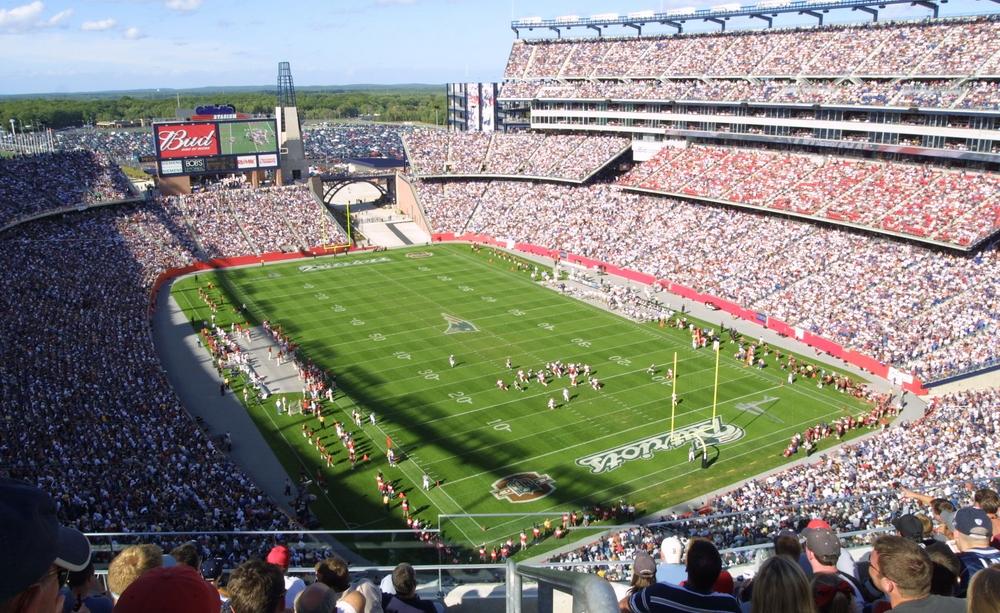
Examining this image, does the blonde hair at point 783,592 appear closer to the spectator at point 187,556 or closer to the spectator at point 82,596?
the spectator at point 82,596

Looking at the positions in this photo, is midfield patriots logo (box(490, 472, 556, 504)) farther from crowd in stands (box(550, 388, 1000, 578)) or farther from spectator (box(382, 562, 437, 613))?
spectator (box(382, 562, 437, 613))

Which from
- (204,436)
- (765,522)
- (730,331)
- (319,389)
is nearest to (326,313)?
(319,389)

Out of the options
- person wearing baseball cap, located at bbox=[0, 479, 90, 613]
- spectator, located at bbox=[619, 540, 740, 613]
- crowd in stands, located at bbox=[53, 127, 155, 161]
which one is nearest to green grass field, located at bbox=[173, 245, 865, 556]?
spectator, located at bbox=[619, 540, 740, 613]

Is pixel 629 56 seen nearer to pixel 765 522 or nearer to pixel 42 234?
pixel 42 234

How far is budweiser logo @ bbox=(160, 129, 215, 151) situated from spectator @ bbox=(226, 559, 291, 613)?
6540 cm

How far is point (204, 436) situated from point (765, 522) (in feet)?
60.3

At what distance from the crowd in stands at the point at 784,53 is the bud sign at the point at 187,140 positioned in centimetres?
3178

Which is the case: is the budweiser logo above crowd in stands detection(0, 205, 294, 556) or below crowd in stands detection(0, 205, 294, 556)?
above

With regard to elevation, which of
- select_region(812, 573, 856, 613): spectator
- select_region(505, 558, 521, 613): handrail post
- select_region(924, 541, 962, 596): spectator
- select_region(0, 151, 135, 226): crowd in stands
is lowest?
select_region(0, 151, 135, 226): crowd in stands

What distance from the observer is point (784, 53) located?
193 feet

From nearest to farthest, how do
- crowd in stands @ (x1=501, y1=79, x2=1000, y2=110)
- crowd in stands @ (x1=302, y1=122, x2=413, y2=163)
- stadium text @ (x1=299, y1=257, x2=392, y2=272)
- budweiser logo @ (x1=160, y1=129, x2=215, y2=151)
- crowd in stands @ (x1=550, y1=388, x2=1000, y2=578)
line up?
crowd in stands @ (x1=550, y1=388, x2=1000, y2=578), crowd in stands @ (x1=501, y1=79, x2=1000, y2=110), stadium text @ (x1=299, y1=257, x2=392, y2=272), budweiser logo @ (x1=160, y1=129, x2=215, y2=151), crowd in stands @ (x1=302, y1=122, x2=413, y2=163)

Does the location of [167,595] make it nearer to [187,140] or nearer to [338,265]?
[338,265]

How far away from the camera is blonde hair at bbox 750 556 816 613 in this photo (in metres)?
3.99

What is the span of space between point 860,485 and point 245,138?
57.6m
